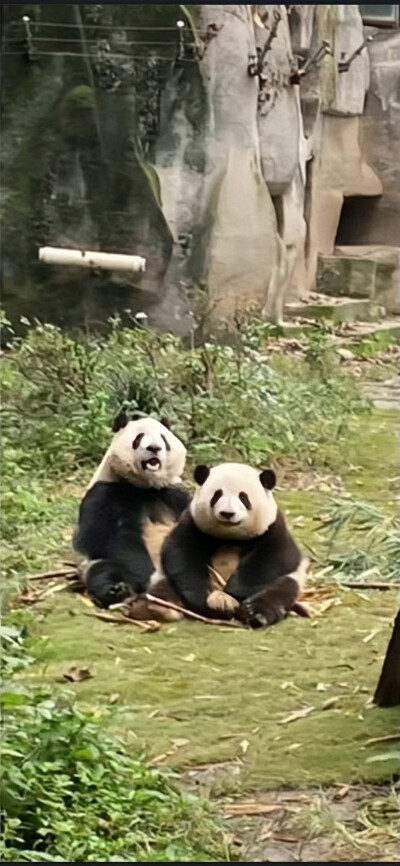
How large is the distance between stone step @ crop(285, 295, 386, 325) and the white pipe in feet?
1.02

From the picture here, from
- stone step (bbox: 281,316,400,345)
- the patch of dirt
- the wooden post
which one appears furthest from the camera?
stone step (bbox: 281,316,400,345)

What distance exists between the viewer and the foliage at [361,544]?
2270mm

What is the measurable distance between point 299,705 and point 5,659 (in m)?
0.53

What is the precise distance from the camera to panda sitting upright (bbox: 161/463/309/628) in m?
2.25

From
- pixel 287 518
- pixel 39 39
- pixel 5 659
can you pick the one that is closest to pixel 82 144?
pixel 39 39

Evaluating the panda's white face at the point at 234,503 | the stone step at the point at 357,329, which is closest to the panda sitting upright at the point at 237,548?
the panda's white face at the point at 234,503

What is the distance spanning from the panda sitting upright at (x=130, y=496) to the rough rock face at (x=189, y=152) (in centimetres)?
23

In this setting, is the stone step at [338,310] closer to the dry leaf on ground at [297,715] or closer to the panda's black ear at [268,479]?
the panda's black ear at [268,479]

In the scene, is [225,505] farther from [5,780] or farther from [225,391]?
[5,780]

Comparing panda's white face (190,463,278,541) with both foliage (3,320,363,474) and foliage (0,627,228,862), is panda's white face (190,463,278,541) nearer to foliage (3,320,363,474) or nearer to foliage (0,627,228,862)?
foliage (3,320,363,474)

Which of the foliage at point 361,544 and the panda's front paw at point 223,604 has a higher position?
the foliage at point 361,544

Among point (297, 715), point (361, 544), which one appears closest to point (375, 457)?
point (361, 544)

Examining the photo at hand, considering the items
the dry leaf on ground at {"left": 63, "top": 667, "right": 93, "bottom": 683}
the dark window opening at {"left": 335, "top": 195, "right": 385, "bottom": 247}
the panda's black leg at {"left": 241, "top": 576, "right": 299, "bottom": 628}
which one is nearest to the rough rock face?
the dark window opening at {"left": 335, "top": 195, "right": 385, "bottom": 247}

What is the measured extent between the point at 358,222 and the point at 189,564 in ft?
2.33
